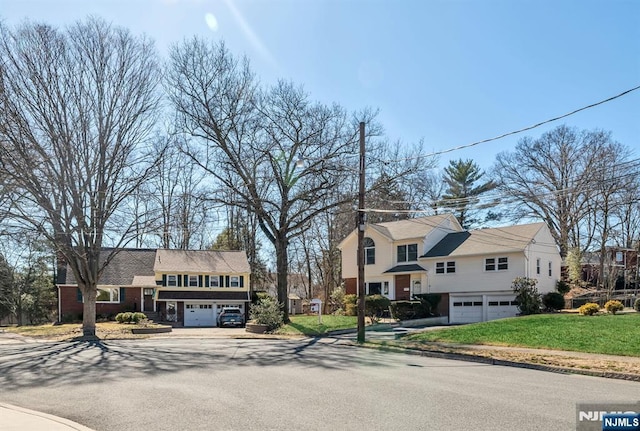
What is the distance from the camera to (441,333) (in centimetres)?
2422

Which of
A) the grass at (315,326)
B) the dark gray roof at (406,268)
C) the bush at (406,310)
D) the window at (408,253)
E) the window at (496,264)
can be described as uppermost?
the window at (408,253)

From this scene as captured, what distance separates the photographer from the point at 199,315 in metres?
47.8

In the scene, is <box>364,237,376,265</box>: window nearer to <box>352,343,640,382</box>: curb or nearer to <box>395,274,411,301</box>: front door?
<box>395,274,411,301</box>: front door

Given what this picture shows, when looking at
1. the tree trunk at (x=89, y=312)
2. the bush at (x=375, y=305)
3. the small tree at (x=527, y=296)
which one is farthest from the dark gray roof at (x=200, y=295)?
the small tree at (x=527, y=296)

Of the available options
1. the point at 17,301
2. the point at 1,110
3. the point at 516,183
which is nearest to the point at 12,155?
the point at 1,110

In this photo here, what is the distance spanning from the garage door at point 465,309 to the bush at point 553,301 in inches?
174

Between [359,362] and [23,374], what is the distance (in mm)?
8831

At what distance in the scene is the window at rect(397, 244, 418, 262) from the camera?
1663 inches

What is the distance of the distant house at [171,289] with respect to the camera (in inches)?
1848

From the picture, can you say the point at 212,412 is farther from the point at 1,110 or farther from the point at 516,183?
the point at 516,183

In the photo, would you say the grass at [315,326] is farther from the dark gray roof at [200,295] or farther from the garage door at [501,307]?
the dark gray roof at [200,295]

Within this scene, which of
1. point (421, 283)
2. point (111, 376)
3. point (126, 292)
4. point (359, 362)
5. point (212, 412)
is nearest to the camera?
point (212, 412)

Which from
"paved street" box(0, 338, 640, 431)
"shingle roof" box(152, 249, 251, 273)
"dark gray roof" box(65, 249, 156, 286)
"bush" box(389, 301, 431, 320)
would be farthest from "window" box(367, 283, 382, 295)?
"paved street" box(0, 338, 640, 431)

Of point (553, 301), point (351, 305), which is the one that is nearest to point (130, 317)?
point (351, 305)
